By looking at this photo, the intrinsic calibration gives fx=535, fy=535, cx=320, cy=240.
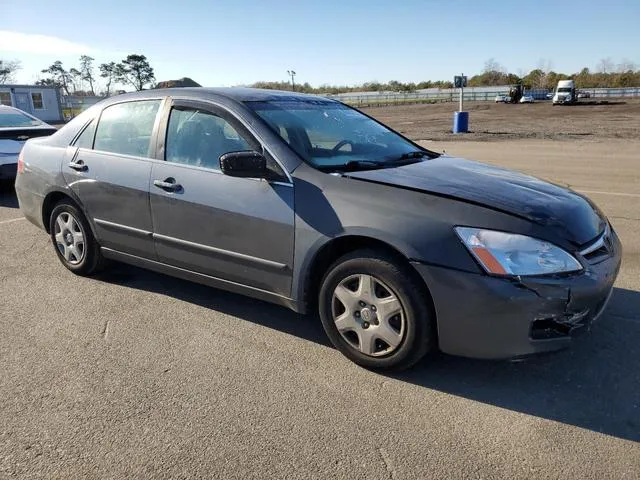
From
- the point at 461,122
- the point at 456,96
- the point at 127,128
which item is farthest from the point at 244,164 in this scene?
the point at 456,96

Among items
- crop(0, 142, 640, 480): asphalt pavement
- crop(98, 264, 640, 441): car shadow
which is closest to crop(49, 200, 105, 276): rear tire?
crop(0, 142, 640, 480): asphalt pavement

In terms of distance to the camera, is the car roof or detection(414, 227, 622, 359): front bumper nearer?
detection(414, 227, 622, 359): front bumper

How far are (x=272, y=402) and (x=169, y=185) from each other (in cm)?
179

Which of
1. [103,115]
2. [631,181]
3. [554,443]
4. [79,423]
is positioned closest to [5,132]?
[103,115]

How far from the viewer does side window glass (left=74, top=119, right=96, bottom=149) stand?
460 centimetres

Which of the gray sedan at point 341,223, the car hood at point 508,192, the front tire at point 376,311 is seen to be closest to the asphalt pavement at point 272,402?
the front tire at point 376,311

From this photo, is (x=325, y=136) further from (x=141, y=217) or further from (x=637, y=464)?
(x=637, y=464)

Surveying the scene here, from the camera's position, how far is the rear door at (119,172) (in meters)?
4.09

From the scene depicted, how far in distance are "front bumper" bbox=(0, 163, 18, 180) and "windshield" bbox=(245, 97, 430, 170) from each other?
6.25 metres

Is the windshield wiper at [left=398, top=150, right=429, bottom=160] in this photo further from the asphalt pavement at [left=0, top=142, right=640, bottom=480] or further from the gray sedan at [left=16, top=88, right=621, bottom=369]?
the asphalt pavement at [left=0, top=142, right=640, bottom=480]

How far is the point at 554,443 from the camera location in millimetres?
2529

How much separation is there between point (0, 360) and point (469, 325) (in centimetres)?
289

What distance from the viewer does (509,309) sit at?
107 inches

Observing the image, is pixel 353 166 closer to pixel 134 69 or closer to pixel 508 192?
pixel 508 192
